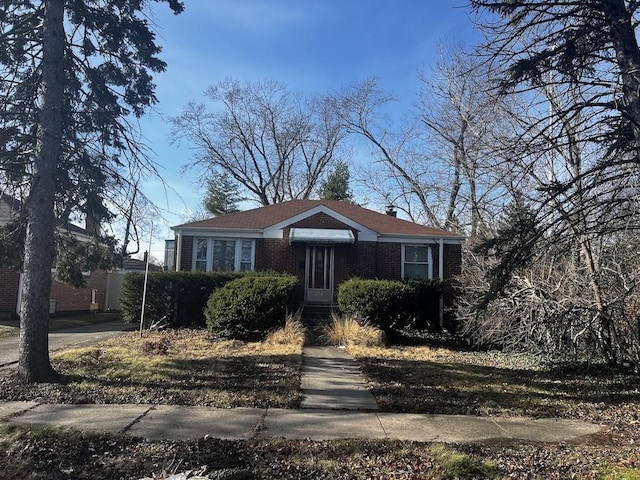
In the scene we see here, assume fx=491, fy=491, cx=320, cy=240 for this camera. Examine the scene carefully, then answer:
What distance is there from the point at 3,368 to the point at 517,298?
1036 centimetres

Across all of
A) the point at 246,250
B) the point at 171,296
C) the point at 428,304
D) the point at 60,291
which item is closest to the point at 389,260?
the point at 428,304

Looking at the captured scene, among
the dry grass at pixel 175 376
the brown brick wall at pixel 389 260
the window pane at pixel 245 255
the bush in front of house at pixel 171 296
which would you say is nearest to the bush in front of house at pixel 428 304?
the brown brick wall at pixel 389 260

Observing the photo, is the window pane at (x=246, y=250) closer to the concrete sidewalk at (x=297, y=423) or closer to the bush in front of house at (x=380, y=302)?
the bush in front of house at (x=380, y=302)

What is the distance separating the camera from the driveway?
10000 millimetres

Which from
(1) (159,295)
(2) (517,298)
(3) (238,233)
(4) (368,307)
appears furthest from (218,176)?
(2) (517,298)

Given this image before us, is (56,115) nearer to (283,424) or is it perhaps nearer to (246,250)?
(283,424)

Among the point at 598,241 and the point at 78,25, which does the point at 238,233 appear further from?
the point at 598,241

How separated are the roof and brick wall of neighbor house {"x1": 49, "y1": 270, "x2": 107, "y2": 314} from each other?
5.20 meters

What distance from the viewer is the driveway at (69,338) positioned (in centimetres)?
1000

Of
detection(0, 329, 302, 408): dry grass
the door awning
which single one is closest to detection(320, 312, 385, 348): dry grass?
detection(0, 329, 302, 408): dry grass

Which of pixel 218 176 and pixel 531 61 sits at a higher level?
pixel 218 176

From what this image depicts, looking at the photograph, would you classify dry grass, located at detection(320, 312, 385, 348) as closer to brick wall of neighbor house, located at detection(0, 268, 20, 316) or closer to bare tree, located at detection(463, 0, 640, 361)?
bare tree, located at detection(463, 0, 640, 361)

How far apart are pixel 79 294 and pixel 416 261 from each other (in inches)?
555

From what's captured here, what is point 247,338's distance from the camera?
1198cm
